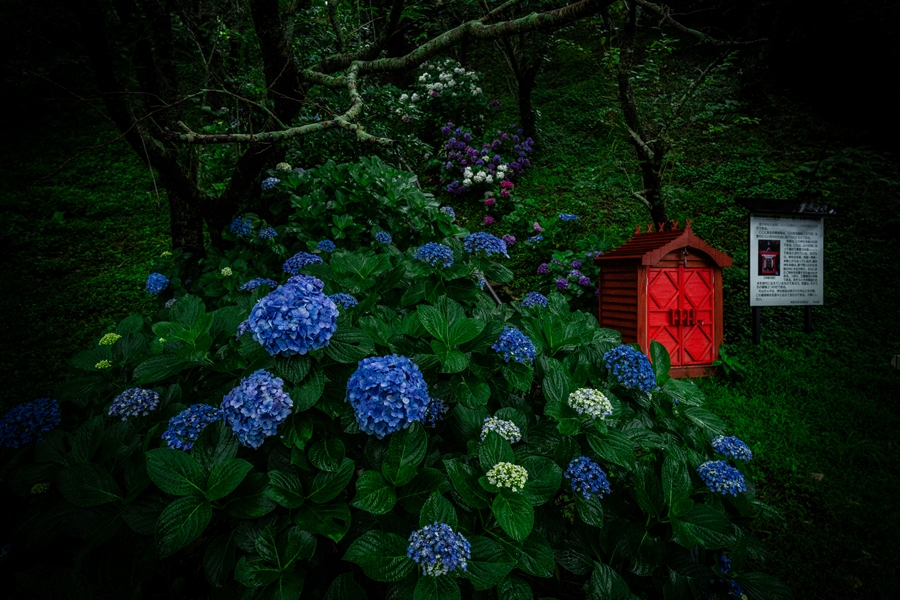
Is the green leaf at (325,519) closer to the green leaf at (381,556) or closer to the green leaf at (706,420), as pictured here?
the green leaf at (381,556)

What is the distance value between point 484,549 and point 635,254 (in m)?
3.32

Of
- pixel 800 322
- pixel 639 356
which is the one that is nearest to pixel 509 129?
pixel 800 322

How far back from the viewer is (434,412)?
3.86ft

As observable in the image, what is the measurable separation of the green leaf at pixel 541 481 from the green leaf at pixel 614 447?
16 centimetres

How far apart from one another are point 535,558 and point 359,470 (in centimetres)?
53

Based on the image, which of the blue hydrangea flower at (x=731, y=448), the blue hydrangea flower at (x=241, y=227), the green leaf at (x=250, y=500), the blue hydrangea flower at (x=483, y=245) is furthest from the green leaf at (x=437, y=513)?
the blue hydrangea flower at (x=241, y=227)

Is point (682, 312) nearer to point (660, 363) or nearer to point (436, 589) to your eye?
point (660, 363)

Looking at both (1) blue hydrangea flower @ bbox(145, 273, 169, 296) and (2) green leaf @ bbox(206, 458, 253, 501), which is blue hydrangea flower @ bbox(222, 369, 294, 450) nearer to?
(2) green leaf @ bbox(206, 458, 253, 501)

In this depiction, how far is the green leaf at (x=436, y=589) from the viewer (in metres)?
0.81

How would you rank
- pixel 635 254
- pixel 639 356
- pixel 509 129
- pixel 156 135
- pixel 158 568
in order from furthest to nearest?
pixel 509 129 < pixel 635 254 < pixel 156 135 < pixel 639 356 < pixel 158 568

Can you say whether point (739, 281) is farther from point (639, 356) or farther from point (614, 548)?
point (614, 548)

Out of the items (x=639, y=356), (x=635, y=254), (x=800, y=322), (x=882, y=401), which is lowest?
(x=882, y=401)

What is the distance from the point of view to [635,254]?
370 centimetres

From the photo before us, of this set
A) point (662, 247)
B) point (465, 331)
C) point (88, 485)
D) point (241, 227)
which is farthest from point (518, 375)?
point (662, 247)
